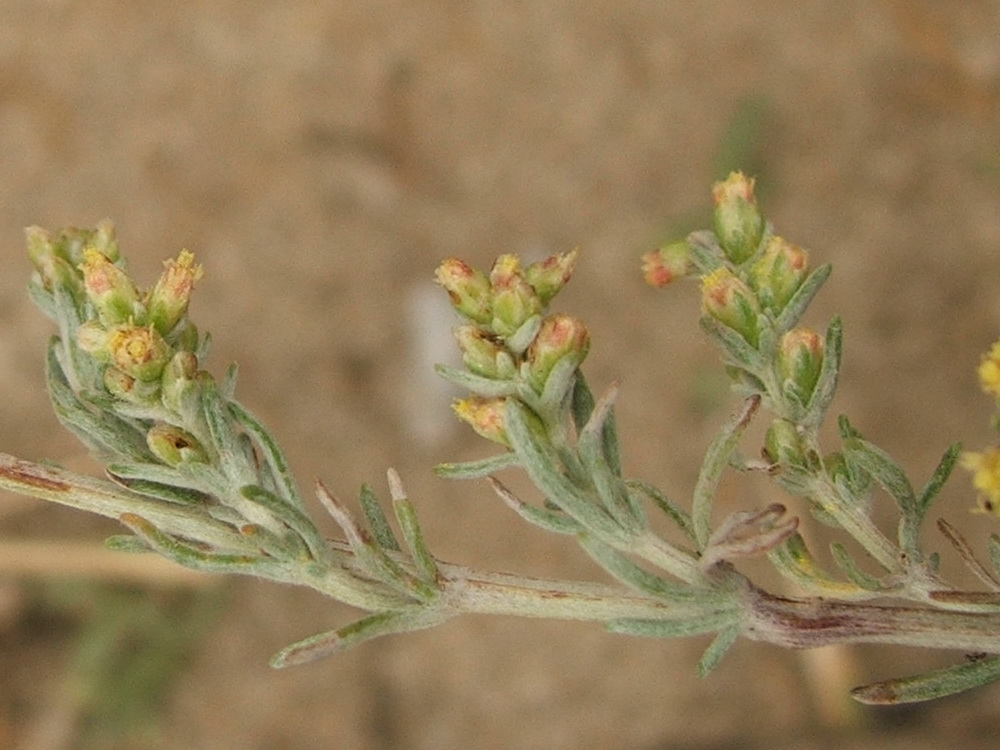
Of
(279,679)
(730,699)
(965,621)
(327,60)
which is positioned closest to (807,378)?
(965,621)

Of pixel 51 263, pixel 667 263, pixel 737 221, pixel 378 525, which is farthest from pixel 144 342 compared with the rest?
pixel 737 221

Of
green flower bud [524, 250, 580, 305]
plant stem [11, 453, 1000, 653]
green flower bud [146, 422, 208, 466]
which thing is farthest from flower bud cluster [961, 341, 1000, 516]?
green flower bud [146, 422, 208, 466]

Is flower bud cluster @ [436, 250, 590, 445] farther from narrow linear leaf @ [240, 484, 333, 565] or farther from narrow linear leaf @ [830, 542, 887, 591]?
narrow linear leaf @ [830, 542, 887, 591]

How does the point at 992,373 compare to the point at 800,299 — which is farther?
the point at 800,299

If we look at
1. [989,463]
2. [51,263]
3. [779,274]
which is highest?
[51,263]

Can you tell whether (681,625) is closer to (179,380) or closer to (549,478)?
(549,478)

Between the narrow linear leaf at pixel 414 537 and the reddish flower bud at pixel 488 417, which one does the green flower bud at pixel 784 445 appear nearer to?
the reddish flower bud at pixel 488 417

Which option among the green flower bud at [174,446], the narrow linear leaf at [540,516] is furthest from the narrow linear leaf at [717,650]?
the green flower bud at [174,446]
